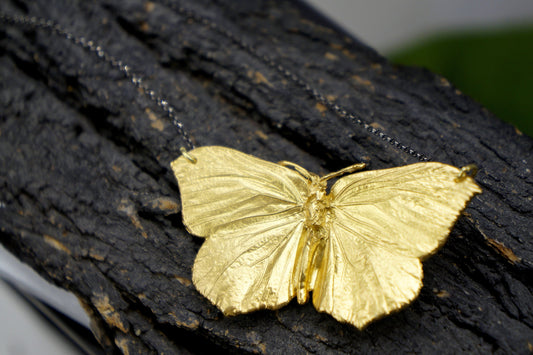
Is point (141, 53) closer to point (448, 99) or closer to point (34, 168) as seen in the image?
point (34, 168)

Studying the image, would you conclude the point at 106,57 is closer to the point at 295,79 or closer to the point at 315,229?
the point at 295,79

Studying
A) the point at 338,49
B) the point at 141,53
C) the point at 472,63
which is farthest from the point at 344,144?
the point at 472,63

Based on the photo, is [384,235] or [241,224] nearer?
[384,235]

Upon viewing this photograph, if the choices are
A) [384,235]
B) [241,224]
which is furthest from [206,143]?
[384,235]

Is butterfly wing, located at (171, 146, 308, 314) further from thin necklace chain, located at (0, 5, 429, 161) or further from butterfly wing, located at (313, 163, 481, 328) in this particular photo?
thin necklace chain, located at (0, 5, 429, 161)

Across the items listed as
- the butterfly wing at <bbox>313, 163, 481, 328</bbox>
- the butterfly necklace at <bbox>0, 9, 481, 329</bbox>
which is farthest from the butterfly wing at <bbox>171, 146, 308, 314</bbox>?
the butterfly wing at <bbox>313, 163, 481, 328</bbox>

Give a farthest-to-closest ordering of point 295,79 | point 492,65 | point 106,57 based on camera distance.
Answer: point 492,65 < point 106,57 < point 295,79

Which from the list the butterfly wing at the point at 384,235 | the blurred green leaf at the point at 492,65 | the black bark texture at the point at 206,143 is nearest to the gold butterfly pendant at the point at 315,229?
the butterfly wing at the point at 384,235
